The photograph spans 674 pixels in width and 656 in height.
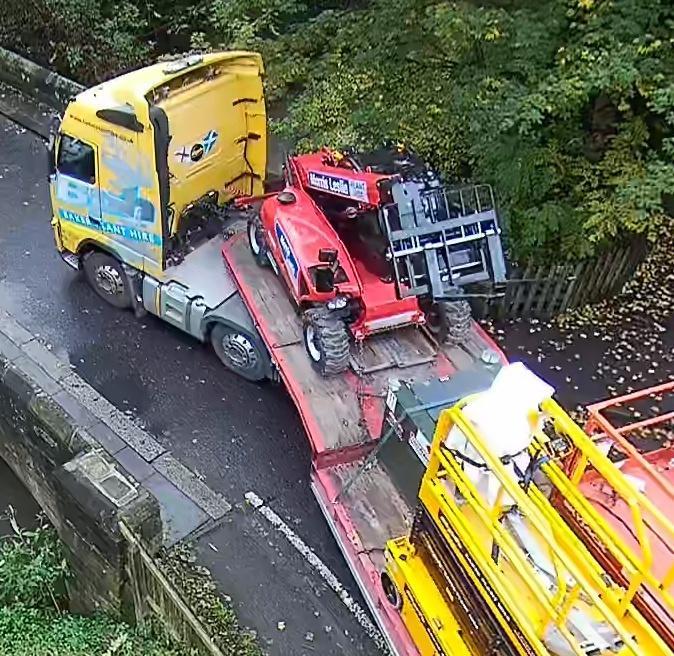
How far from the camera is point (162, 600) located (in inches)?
286

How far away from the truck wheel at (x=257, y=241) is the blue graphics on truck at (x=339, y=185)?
2.83ft

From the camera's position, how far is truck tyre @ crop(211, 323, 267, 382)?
9516mm


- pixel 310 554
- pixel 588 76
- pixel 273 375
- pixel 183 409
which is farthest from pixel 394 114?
pixel 310 554

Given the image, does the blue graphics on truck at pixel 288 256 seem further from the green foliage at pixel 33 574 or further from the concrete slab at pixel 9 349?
the green foliage at pixel 33 574

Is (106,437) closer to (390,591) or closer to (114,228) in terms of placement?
(114,228)

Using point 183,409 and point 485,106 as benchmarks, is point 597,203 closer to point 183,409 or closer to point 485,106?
point 485,106

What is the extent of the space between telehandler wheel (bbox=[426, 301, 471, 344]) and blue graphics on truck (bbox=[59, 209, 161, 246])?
3.19 metres

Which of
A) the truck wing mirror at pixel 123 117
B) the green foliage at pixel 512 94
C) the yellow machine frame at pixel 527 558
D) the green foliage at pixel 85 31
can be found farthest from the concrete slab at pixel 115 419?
the green foliage at pixel 85 31

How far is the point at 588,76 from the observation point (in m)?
8.33

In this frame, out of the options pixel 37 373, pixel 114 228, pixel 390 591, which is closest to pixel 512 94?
pixel 114 228

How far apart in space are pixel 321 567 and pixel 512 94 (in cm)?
512

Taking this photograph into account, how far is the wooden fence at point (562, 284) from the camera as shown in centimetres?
1049

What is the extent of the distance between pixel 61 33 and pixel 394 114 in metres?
8.45

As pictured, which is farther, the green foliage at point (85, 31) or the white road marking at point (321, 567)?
the green foliage at point (85, 31)
